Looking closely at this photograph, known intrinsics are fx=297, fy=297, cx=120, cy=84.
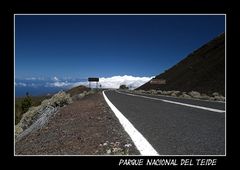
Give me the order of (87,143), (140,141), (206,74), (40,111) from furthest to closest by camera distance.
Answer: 1. (206,74)
2. (40,111)
3. (87,143)
4. (140,141)

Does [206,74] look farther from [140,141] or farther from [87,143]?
[87,143]

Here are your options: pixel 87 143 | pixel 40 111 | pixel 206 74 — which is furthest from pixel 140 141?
pixel 206 74

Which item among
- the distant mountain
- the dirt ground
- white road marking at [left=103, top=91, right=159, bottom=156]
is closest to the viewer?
white road marking at [left=103, top=91, right=159, bottom=156]

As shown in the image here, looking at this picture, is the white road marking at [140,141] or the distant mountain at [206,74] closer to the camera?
the white road marking at [140,141]

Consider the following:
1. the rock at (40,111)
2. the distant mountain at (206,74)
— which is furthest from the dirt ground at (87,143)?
the distant mountain at (206,74)

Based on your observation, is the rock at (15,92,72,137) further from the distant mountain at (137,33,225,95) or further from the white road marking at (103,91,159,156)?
the distant mountain at (137,33,225,95)

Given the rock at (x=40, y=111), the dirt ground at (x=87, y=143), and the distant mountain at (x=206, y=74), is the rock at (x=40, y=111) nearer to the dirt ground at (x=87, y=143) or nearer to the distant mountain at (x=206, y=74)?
the dirt ground at (x=87, y=143)

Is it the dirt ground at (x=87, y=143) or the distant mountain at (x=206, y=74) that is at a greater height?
the distant mountain at (x=206, y=74)

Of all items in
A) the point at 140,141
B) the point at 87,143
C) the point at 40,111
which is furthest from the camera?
the point at 40,111

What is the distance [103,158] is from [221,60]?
5020 cm

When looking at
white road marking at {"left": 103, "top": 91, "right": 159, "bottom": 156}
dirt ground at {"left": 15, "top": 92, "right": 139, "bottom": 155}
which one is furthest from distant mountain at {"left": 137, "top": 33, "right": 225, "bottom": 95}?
dirt ground at {"left": 15, "top": 92, "right": 139, "bottom": 155}

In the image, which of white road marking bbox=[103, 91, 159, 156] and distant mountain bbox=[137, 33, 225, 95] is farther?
distant mountain bbox=[137, 33, 225, 95]
